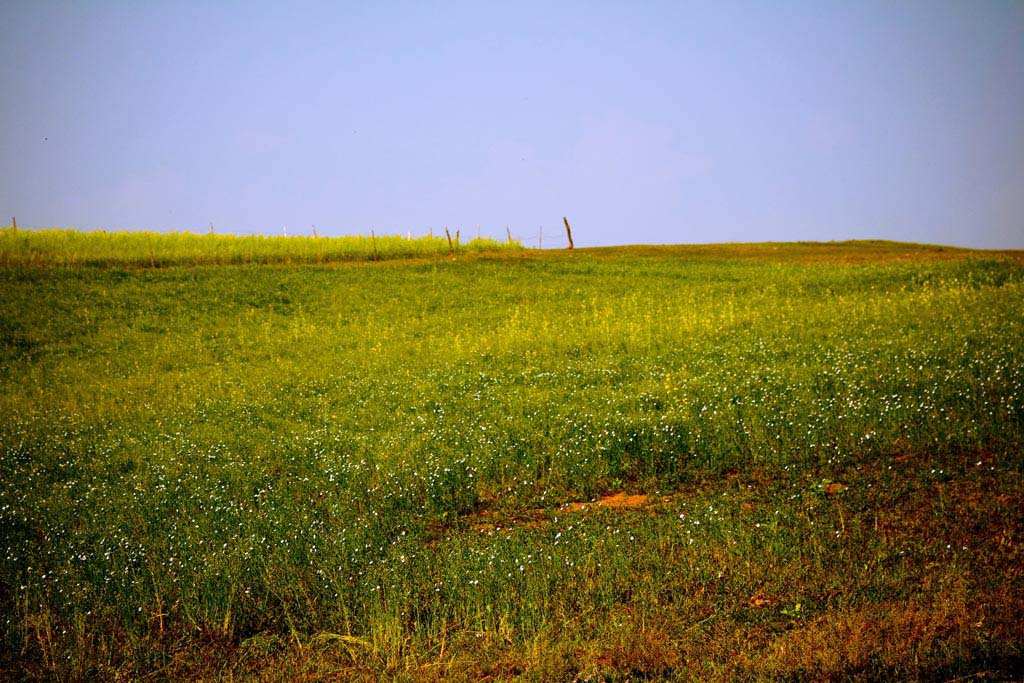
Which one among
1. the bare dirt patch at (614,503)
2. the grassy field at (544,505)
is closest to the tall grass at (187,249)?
the grassy field at (544,505)

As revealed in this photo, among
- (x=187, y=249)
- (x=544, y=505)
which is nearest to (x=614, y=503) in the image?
(x=544, y=505)

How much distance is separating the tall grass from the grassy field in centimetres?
2506

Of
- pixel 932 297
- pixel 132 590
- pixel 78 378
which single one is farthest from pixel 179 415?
pixel 932 297

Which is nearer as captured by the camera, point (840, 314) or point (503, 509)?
point (503, 509)

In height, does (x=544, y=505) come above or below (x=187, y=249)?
below

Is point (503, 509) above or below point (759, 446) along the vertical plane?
below

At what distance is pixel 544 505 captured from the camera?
11.1m

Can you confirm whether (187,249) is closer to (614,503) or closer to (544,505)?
(544,505)

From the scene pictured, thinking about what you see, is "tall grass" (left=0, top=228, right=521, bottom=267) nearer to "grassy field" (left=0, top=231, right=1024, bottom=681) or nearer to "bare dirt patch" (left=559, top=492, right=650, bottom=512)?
"grassy field" (left=0, top=231, right=1024, bottom=681)

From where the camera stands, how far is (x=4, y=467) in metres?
14.7

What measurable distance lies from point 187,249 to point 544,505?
163 feet

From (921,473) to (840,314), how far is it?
44.2 feet

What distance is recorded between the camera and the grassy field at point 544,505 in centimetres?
659

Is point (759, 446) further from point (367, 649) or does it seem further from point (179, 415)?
point (179, 415)
